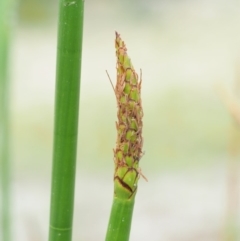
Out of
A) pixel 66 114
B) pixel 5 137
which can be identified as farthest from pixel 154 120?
pixel 66 114

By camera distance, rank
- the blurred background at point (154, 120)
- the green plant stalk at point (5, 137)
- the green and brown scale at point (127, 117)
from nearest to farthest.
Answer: the green and brown scale at point (127, 117)
the green plant stalk at point (5, 137)
the blurred background at point (154, 120)

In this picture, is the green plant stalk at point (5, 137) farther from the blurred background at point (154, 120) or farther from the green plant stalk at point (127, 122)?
the green plant stalk at point (127, 122)

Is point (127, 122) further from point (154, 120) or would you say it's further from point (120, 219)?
point (154, 120)

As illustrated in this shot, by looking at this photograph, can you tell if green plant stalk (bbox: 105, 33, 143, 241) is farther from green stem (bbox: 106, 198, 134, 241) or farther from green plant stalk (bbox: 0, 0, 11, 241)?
green plant stalk (bbox: 0, 0, 11, 241)

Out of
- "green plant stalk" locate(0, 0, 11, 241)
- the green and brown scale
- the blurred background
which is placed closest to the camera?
the green and brown scale

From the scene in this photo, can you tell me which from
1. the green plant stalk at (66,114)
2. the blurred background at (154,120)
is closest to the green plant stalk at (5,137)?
the blurred background at (154,120)

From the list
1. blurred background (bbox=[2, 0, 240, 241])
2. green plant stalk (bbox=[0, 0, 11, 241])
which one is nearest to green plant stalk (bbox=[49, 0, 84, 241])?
green plant stalk (bbox=[0, 0, 11, 241])
